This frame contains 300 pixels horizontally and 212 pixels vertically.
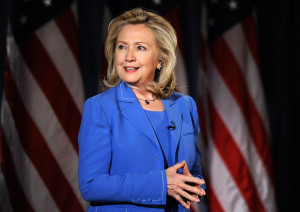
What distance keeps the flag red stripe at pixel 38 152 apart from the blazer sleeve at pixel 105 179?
135 cm

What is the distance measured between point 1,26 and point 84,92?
64 centimetres

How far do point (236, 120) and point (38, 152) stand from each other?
134 cm

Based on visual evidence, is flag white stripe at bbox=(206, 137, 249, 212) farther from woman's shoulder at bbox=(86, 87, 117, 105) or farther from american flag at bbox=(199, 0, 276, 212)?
woman's shoulder at bbox=(86, 87, 117, 105)

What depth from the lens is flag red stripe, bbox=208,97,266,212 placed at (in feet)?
9.57

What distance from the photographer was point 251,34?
297 cm

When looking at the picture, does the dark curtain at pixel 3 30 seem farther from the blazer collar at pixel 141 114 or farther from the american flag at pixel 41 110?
the blazer collar at pixel 141 114

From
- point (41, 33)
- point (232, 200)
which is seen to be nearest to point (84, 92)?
point (41, 33)

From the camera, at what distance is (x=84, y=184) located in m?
1.21

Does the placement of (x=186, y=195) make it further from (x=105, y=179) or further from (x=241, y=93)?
(x=241, y=93)

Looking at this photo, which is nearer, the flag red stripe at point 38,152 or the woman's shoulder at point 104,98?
the woman's shoulder at point 104,98

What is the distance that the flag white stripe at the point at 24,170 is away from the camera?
245cm

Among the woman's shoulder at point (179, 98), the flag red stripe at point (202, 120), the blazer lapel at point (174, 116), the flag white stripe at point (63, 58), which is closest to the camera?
the blazer lapel at point (174, 116)

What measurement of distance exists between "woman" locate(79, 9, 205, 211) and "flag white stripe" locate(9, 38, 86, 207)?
1.21 m

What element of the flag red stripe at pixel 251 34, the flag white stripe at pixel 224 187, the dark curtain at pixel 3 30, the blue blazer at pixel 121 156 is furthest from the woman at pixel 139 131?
the flag red stripe at pixel 251 34
